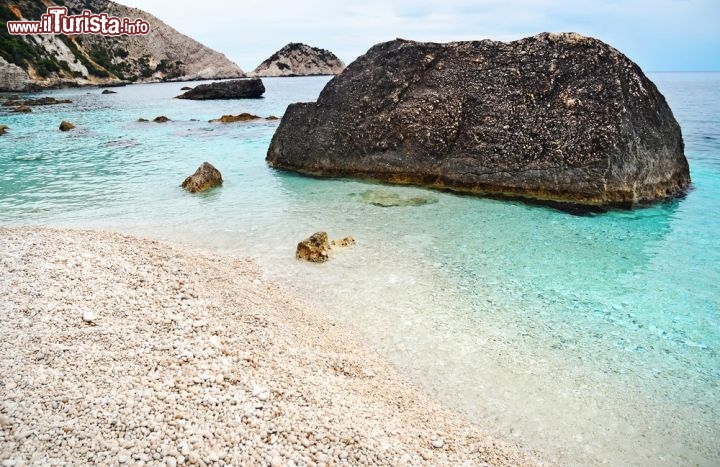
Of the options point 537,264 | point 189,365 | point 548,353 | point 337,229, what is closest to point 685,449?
point 548,353

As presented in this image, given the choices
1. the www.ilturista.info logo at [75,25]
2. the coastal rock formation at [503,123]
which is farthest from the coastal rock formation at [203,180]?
the www.ilturista.info logo at [75,25]

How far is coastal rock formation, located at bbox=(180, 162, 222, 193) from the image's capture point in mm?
13070

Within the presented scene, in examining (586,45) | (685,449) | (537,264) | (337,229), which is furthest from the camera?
(586,45)

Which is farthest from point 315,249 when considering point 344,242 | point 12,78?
point 12,78

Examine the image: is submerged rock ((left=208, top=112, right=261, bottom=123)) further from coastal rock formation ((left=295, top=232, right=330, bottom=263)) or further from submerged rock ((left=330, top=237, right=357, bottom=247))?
coastal rock formation ((left=295, top=232, right=330, bottom=263))

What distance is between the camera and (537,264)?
7.80 metres

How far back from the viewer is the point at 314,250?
798cm

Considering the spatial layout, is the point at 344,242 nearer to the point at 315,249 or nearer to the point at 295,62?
the point at 315,249

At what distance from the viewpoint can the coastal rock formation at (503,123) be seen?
35.6 ft

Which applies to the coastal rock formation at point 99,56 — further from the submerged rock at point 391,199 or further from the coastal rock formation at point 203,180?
the submerged rock at point 391,199

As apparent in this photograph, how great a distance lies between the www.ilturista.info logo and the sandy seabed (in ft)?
302

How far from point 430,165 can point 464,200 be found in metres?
1.82

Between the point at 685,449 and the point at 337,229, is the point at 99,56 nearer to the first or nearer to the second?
the point at 337,229

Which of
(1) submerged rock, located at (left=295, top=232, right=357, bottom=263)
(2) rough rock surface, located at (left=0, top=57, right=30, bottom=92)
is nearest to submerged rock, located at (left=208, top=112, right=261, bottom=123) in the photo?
(1) submerged rock, located at (left=295, top=232, right=357, bottom=263)
